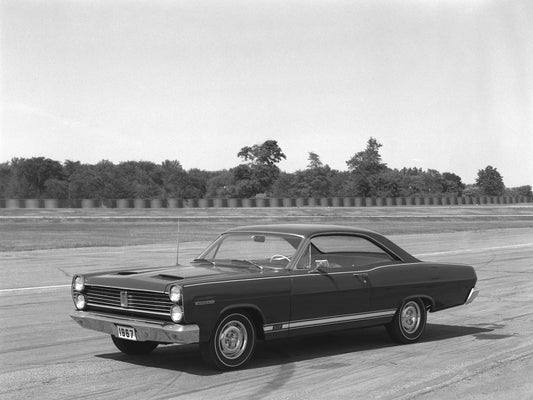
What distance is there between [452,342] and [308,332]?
207 centimetres

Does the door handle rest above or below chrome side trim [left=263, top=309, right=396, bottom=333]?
above

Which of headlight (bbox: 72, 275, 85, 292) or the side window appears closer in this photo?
headlight (bbox: 72, 275, 85, 292)

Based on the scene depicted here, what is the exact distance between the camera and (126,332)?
23.9 ft

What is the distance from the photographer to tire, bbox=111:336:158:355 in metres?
8.16

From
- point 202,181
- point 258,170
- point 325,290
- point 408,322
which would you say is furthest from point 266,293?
point 202,181

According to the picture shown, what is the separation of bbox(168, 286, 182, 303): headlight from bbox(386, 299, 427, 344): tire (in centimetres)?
284

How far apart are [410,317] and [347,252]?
105 centimetres

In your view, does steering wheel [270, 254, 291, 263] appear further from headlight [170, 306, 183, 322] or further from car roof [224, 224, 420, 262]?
headlight [170, 306, 183, 322]

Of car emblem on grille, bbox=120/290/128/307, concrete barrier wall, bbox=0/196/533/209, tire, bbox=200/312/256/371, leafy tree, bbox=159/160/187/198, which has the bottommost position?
tire, bbox=200/312/256/371

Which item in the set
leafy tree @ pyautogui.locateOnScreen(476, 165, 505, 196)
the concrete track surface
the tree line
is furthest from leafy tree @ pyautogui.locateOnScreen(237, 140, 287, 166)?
the concrete track surface

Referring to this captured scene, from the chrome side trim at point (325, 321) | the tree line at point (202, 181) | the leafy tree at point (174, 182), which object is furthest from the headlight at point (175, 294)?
the leafy tree at point (174, 182)

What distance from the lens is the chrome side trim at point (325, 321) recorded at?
7660mm

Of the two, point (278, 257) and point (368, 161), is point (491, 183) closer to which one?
point (368, 161)

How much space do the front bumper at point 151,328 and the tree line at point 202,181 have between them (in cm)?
11613
